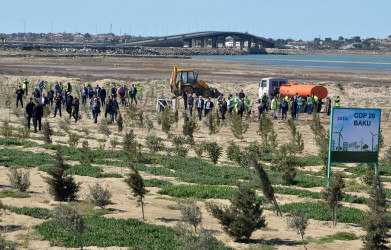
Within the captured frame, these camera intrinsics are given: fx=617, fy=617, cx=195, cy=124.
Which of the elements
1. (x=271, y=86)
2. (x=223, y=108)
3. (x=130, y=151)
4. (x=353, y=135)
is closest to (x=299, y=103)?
(x=223, y=108)

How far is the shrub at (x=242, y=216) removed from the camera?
12602 millimetres

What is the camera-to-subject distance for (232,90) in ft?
172

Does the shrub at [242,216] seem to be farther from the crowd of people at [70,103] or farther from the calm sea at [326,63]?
the calm sea at [326,63]

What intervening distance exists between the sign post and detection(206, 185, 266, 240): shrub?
417cm

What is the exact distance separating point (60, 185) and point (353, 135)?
7735mm

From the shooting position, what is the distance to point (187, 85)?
148 feet

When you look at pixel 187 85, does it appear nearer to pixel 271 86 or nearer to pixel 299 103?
pixel 271 86

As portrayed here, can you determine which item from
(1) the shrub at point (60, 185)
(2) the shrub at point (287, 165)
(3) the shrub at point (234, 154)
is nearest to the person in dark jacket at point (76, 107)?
(3) the shrub at point (234, 154)

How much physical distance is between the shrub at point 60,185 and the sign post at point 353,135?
672cm

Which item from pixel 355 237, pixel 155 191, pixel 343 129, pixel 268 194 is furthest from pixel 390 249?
pixel 155 191

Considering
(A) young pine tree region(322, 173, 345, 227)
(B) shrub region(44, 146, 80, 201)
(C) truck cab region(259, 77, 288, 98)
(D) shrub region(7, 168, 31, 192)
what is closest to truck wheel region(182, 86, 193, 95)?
(C) truck cab region(259, 77, 288, 98)

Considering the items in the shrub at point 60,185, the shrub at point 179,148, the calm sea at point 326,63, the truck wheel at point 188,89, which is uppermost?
the calm sea at point 326,63

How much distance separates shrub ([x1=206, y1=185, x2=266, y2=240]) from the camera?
1260 centimetres

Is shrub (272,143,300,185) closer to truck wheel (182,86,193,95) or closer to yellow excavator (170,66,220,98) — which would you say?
truck wheel (182,86,193,95)
